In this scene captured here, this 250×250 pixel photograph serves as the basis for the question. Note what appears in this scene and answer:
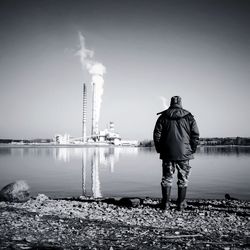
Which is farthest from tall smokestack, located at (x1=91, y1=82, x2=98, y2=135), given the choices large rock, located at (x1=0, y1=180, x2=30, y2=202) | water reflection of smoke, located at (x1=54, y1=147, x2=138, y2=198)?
large rock, located at (x1=0, y1=180, x2=30, y2=202)

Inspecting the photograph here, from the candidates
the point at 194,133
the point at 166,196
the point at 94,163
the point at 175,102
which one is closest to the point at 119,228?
the point at 166,196

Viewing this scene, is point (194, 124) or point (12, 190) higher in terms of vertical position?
point (194, 124)

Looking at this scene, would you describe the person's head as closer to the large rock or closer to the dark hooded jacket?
the dark hooded jacket

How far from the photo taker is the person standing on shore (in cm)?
661

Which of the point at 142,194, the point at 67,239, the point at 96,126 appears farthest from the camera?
the point at 96,126

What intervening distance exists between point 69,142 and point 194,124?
101442 millimetres

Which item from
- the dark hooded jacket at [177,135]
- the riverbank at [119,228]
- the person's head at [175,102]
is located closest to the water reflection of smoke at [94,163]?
the riverbank at [119,228]

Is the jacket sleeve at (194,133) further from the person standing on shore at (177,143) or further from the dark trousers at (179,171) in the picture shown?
the dark trousers at (179,171)

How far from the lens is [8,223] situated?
5.48 meters

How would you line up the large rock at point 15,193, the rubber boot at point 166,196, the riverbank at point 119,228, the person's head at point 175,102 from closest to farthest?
the riverbank at point 119,228 < the rubber boot at point 166,196 < the person's head at point 175,102 < the large rock at point 15,193

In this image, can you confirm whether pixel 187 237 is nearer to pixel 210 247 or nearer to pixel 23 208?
pixel 210 247

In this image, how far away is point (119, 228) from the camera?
5.28m

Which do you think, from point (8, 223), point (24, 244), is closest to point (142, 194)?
point (8, 223)

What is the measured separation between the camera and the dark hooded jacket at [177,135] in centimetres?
659
